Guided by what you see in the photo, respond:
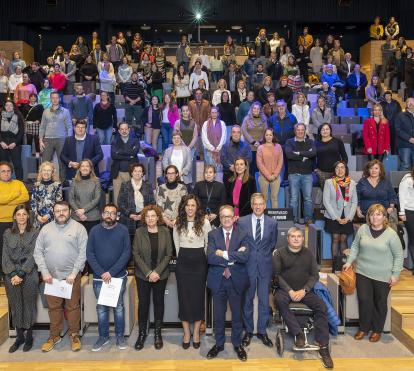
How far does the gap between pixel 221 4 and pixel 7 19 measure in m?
6.82

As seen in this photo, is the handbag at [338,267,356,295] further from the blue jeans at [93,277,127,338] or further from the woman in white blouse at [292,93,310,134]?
the woman in white blouse at [292,93,310,134]

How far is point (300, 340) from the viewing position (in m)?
4.79

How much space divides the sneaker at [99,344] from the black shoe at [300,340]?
167cm

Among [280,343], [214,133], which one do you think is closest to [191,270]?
[280,343]

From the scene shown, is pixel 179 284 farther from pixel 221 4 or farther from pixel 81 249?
pixel 221 4

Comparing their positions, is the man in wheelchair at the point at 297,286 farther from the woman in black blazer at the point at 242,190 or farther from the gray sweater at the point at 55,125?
the gray sweater at the point at 55,125

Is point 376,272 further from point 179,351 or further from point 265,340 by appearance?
point 179,351

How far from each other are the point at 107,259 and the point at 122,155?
2.45m

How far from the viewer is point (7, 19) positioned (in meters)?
18.0

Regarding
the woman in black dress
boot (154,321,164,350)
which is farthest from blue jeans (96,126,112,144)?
boot (154,321,164,350)

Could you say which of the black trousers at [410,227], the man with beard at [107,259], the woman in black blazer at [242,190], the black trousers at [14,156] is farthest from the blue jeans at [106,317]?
the black trousers at [14,156]

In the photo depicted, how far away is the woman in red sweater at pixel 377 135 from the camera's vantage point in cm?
845

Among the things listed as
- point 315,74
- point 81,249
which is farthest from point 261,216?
point 315,74

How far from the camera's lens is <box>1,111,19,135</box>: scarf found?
25.8 feet
